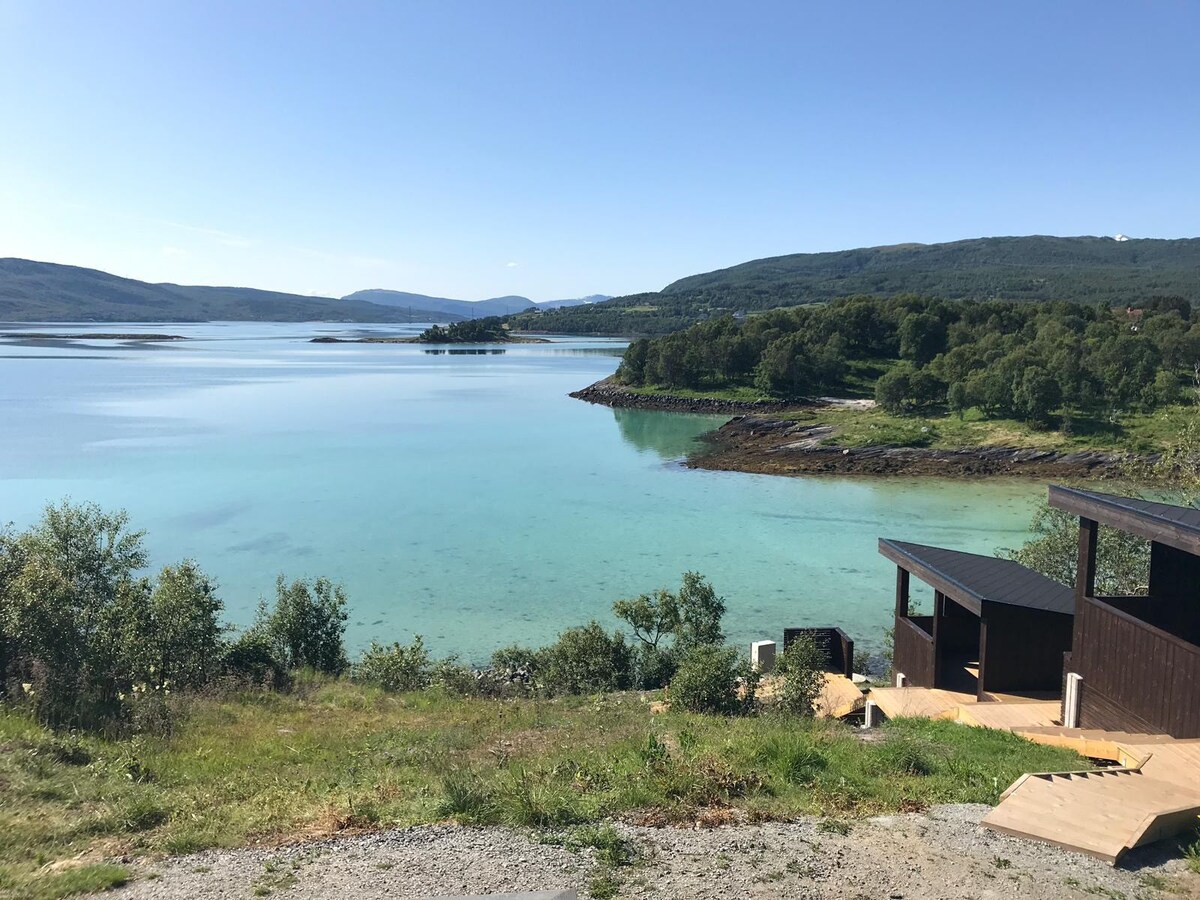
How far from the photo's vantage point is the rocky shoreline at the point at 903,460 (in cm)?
3859

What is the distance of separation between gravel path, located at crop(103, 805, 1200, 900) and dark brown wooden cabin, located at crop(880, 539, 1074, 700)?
5848 millimetres

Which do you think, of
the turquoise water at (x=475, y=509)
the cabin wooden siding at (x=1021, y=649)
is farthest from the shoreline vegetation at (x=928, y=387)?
the cabin wooden siding at (x=1021, y=649)

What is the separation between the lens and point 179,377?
85.7 meters

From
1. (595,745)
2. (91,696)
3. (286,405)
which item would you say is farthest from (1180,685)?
Answer: (286,405)

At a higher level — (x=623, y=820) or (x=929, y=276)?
(x=929, y=276)

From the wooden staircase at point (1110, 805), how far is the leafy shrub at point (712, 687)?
15.0 feet

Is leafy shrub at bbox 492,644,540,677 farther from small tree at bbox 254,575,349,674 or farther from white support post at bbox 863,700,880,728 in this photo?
white support post at bbox 863,700,880,728

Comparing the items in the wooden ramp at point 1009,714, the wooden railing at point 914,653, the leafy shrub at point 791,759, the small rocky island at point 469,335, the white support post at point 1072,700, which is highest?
the small rocky island at point 469,335

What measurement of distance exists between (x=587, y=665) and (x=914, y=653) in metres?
5.40

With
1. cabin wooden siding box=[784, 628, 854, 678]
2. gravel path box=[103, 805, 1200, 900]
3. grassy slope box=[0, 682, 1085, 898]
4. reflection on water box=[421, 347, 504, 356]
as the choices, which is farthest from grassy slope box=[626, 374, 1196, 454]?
reflection on water box=[421, 347, 504, 356]

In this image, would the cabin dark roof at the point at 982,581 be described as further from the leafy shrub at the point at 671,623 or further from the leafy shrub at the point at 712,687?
the leafy shrub at the point at 671,623

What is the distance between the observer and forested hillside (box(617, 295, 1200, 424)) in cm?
4647

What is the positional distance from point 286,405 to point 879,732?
62.0 meters

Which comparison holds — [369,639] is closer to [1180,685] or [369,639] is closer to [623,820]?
[623,820]
